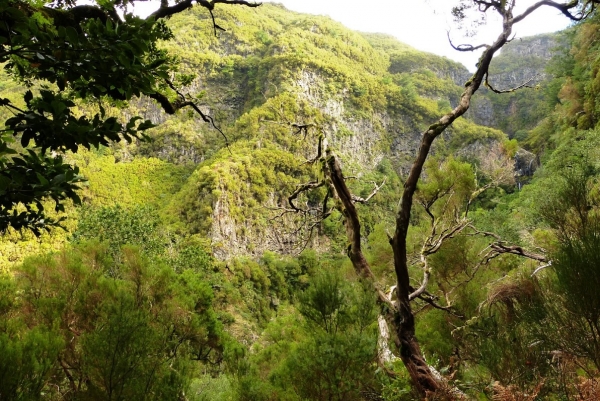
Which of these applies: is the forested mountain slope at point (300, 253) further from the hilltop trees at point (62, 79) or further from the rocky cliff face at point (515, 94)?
the hilltop trees at point (62, 79)

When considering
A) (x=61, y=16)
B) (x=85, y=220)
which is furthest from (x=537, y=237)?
(x=85, y=220)

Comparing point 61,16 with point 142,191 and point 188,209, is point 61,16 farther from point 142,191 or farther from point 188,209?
point 142,191

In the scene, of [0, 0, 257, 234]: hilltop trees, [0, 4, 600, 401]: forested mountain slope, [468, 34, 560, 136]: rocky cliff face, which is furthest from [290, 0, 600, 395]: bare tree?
[468, 34, 560, 136]: rocky cliff face

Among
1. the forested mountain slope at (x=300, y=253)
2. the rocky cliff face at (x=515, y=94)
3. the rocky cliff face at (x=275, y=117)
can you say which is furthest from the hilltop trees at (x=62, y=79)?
the rocky cliff face at (x=515, y=94)

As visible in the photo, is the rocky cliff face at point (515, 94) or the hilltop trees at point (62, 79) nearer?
the hilltop trees at point (62, 79)

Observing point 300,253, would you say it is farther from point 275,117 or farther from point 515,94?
point 515,94

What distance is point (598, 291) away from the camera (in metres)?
2.82

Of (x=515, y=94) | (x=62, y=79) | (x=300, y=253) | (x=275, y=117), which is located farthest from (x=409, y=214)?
(x=515, y=94)

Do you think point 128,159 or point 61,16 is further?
point 128,159

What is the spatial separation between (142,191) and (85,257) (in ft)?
144

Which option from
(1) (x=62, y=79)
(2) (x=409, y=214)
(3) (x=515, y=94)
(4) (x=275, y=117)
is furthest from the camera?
(3) (x=515, y=94)

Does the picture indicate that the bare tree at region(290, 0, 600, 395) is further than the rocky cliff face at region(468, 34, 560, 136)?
No

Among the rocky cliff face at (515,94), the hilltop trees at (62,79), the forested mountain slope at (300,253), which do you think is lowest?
the forested mountain slope at (300,253)

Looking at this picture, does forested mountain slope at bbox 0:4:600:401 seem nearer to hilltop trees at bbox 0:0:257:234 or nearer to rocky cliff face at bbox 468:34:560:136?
rocky cliff face at bbox 468:34:560:136
